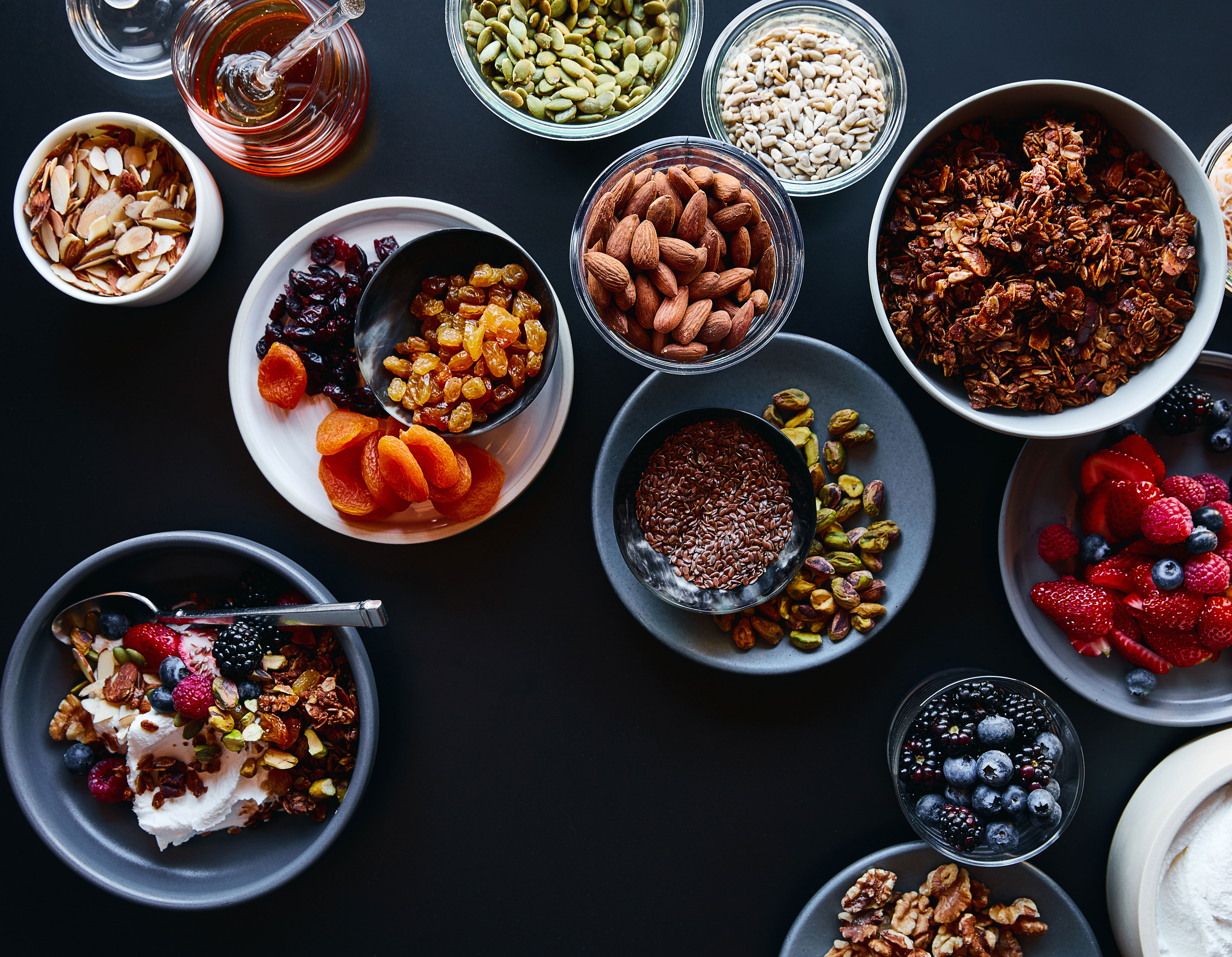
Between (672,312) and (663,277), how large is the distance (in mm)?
60

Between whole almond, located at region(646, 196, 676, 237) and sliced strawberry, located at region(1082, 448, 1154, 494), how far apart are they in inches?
35.7

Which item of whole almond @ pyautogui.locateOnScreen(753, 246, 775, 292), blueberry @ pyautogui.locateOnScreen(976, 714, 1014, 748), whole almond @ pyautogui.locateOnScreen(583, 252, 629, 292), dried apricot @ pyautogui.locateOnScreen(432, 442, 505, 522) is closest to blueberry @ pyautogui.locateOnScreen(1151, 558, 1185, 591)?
blueberry @ pyautogui.locateOnScreen(976, 714, 1014, 748)

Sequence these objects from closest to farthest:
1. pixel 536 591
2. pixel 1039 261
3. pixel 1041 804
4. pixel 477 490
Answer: pixel 1039 261 < pixel 1041 804 < pixel 477 490 < pixel 536 591

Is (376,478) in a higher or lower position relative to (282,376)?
lower

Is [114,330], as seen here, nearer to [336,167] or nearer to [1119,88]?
[336,167]

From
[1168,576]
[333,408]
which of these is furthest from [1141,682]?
[333,408]

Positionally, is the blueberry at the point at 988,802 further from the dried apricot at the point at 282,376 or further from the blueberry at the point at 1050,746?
the dried apricot at the point at 282,376

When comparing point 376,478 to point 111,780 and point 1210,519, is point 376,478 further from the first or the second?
point 1210,519

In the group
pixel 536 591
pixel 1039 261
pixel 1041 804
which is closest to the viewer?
pixel 1039 261

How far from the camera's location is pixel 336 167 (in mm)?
1525

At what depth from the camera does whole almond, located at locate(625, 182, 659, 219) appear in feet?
4.17

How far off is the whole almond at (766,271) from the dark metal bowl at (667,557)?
0.73 ft

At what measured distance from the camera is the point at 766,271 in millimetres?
→ 1321

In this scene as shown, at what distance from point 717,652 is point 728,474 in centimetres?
34
